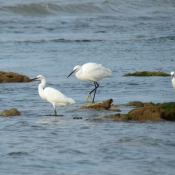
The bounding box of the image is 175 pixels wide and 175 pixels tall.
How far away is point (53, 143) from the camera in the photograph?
9.79 m

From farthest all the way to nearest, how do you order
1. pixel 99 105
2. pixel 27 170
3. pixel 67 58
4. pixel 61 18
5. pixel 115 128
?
pixel 61 18
pixel 67 58
pixel 99 105
pixel 115 128
pixel 27 170

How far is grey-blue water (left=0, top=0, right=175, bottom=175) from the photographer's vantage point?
877cm

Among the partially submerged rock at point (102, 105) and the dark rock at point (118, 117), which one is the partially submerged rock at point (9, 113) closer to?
the partially submerged rock at point (102, 105)

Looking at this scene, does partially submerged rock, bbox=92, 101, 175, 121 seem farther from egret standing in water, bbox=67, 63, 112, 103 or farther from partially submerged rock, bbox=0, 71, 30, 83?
partially submerged rock, bbox=0, 71, 30, 83

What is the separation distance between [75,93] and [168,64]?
5.74 metres

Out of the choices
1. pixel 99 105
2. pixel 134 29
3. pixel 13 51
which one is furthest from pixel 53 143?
pixel 134 29

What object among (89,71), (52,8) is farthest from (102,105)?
(52,8)

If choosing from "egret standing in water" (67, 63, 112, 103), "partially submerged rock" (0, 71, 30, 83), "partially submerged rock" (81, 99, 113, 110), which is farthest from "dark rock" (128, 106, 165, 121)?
"partially submerged rock" (0, 71, 30, 83)

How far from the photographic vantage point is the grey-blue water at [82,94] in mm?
8773

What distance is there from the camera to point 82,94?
48.6 feet

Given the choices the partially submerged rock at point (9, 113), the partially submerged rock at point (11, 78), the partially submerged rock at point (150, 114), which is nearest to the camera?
the partially submerged rock at point (150, 114)

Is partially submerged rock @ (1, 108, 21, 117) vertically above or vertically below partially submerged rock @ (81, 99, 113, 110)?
below

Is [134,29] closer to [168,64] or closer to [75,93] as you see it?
[168,64]

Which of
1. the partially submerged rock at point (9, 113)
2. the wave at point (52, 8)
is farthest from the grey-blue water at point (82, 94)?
the wave at point (52, 8)
